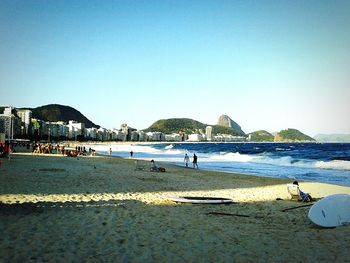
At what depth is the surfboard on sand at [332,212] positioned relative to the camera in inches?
365

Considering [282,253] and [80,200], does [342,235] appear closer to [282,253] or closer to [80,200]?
[282,253]

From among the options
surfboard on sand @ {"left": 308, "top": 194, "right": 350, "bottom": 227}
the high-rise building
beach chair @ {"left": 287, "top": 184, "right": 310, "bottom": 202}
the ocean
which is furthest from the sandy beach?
the high-rise building

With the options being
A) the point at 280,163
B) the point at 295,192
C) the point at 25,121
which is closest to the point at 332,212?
the point at 295,192

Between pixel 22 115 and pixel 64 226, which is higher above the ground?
pixel 22 115

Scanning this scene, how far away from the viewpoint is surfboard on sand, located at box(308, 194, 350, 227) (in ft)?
30.5

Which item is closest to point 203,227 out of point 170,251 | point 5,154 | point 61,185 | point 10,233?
point 170,251

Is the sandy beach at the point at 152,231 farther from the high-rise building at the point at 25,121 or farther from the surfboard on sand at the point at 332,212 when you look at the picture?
the high-rise building at the point at 25,121

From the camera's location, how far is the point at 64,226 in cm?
854

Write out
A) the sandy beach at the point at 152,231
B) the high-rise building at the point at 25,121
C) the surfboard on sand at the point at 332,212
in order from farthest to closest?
the high-rise building at the point at 25,121 → the surfboard on sand at the point at 332,212 → the sandy beach at the point at 152,231

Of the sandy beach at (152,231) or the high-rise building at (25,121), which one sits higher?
the high-rise building at (25,121)

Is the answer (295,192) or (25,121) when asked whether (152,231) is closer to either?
(295,192)

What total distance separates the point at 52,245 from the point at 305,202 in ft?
36.4

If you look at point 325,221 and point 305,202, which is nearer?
point 325,221

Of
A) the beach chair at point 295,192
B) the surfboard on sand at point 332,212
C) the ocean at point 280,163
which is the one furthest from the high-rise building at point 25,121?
the surfboard on sand at point 332,212
